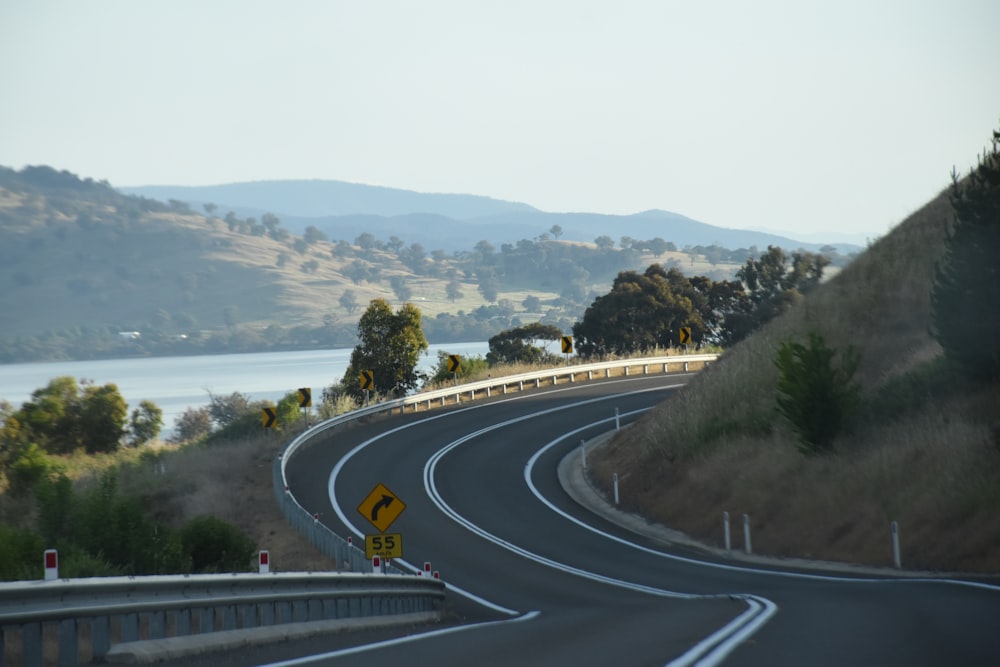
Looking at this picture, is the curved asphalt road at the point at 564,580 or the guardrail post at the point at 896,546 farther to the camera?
the guardrail post at the point at 896,546

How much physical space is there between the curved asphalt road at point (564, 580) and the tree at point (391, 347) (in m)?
7.26

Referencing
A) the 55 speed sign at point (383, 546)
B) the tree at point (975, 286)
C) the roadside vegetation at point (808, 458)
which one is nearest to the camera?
the 55 speed sign at point (383, 546)

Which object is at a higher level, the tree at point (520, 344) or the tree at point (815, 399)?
the tree at point (815, 399)

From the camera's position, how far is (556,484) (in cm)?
3212

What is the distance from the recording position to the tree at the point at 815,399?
24.9m

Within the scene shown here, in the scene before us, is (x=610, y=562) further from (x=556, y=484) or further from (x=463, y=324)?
(x=463, y=324)

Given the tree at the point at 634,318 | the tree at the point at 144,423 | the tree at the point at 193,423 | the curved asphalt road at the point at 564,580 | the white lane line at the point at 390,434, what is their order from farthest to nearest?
the tree at the point at 193,423 → the tree at the point at 634,318 → the tree at the point at 144,423 → the white lane line at the point at 390,434 → the curved asphalt road at the point at 564,580

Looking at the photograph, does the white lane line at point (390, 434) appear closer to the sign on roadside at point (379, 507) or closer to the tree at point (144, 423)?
the sign on roadside at point (379, 507)

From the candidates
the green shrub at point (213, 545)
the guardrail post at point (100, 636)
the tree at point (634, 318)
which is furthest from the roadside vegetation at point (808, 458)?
the tree at point (634, 318)

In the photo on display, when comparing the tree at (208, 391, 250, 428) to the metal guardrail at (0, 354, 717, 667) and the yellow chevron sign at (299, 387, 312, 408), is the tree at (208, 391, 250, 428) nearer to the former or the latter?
the yellow chevron sign at (299, 387, 312, 408)

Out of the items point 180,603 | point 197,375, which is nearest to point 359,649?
point 180,603

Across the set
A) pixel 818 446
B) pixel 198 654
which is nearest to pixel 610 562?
pixel 818 446

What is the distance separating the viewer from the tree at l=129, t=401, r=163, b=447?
6054 centimetres

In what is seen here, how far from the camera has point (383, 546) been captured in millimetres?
18203
